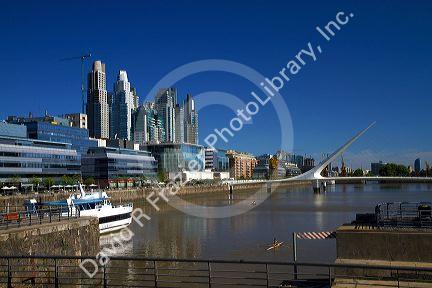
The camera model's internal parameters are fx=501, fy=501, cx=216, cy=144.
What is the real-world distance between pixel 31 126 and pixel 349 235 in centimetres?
10836

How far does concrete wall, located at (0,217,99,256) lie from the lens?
17.1 meters

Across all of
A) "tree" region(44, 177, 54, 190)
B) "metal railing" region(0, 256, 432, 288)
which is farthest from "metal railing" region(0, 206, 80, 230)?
"tree" region(44, 177, 54, 190)

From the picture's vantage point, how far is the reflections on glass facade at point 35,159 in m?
90.9

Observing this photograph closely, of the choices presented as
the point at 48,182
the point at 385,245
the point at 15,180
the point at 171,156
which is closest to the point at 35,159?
the point at 48,182

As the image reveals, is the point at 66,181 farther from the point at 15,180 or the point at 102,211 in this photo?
the point at 102,211

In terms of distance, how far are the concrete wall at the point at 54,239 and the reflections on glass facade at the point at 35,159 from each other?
244 ft

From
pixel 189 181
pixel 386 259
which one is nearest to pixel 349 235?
pixel 386 259

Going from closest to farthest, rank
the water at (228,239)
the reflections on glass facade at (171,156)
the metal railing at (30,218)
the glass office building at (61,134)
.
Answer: the metal railing at (30,218) → the water at (228,239) → the glass office building at (61,134) → the reflections on glass facade at (171,156)

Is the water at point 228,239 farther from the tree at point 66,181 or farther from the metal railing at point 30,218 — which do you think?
the tree at point 66,181

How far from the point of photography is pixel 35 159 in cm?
9862

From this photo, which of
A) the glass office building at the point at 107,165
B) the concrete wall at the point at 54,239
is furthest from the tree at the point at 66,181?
the concrete wall at the point at 54,239

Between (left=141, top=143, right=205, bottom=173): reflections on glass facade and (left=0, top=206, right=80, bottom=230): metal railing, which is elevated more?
(left=141, top=143, right=205, bottom=173): reflections on glass facade

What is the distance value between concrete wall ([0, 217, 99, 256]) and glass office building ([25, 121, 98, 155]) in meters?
96.6

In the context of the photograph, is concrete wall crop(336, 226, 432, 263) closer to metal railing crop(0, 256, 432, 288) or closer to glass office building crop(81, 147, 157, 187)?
metal railing crop(0, 256, 432, 288)
